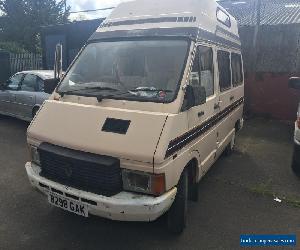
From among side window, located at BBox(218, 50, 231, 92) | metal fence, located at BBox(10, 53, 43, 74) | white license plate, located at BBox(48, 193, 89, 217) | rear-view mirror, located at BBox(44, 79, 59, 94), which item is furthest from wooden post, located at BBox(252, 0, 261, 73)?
metal fence, located at BBox(10, 53, 43, 74)

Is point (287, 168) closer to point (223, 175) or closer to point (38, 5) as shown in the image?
point (223, 175)

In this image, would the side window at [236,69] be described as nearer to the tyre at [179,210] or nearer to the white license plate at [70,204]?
the tyre at [179,210]

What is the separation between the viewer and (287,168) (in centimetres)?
651

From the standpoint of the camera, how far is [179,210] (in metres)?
3.90

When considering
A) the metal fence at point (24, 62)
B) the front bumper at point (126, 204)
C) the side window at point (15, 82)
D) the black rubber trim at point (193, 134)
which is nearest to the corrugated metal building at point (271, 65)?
the black rubber trim at point (193, 134)

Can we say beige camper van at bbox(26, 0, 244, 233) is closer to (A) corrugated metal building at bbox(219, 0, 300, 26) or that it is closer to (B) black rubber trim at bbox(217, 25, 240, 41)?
(B) black rubber trim at bbox(217, 25, 240, 41)

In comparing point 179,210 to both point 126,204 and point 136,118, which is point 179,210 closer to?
point 126,204

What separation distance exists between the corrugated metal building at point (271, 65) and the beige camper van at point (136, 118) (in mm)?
5987

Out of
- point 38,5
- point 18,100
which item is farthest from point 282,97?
point 38,5

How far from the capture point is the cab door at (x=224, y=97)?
5346mm

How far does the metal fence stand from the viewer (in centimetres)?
1493

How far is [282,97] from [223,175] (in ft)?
17.7

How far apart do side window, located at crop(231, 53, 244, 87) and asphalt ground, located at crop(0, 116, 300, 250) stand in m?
1.65

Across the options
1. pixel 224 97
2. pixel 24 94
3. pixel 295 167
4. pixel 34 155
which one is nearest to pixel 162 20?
pixel 224 97
